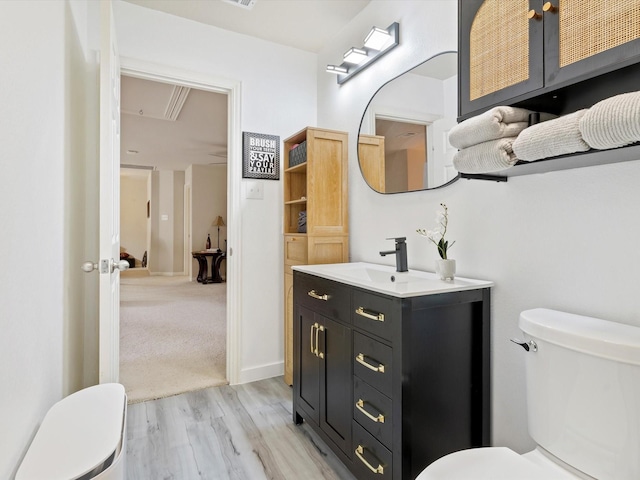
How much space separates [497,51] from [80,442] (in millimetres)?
1754

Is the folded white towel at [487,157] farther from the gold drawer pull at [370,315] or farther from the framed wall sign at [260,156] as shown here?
the framed wall sign at [260,156]

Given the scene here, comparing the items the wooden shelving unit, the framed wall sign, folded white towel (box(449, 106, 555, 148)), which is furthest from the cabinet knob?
the framed wall sign

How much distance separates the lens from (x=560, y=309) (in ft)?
4.20

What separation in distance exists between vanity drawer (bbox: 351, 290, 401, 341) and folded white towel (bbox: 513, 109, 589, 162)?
0.64 meters

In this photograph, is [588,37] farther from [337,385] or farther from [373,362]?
[337,385]

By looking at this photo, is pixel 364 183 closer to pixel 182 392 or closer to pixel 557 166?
pixel 557 166

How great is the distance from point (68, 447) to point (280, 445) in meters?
1.10

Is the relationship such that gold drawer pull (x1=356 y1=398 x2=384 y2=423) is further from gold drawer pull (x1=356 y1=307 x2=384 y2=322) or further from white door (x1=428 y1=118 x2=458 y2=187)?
white door (x1=428 y1=118 x2=458 y2=187)

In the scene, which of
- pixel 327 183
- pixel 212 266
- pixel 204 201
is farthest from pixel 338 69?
pixel 204 201

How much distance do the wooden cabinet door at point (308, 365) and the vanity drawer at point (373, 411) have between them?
1.23ft

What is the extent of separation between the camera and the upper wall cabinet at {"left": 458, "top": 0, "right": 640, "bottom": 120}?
33.8 inches

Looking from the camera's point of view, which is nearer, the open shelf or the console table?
the open shelf

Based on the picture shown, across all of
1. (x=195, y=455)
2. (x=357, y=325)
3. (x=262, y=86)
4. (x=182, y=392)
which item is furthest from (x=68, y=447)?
(x=262, y=86)

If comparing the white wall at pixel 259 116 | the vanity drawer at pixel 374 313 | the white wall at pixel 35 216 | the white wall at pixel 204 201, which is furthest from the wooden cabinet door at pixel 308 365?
the white wall at pixel 204 201
